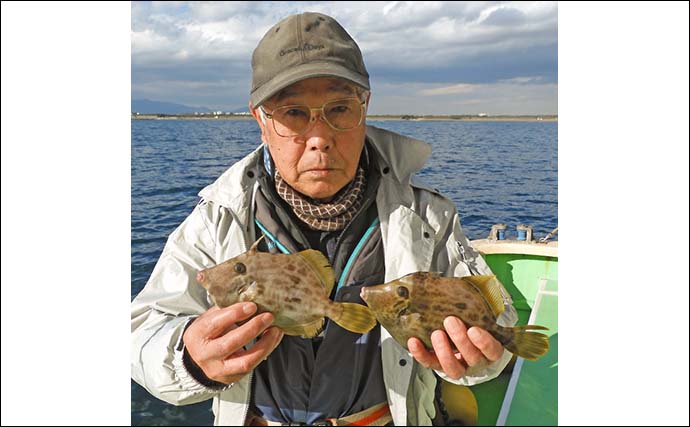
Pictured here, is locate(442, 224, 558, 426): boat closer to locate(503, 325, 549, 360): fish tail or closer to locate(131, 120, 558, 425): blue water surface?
locate(131, 120, 558, 425): blue water surface

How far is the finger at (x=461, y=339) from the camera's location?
4.00 ft

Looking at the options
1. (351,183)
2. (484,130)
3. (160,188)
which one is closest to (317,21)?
(351,183)

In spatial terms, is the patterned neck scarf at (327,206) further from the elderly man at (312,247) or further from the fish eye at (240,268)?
the fish eye at (240,268)

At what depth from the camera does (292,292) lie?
4.02 feet

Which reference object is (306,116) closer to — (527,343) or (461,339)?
(461,339)

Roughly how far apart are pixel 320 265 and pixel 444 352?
0.38m

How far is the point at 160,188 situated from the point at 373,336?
380 centimetres

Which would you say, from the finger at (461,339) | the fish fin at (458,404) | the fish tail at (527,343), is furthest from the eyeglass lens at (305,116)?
the fish fin at (458,404)

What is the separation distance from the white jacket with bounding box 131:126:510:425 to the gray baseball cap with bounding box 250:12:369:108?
0.99 ft

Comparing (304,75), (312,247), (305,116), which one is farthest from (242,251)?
(304,75)

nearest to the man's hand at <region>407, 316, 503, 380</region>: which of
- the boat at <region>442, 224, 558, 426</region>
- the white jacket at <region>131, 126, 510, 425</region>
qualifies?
the white jacket at <region>131, 126, 510, 425</region>

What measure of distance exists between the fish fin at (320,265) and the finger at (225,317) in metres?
0.18

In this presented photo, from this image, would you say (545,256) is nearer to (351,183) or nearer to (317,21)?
(351,183)

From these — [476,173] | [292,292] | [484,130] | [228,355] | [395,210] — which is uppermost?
[484,130]
